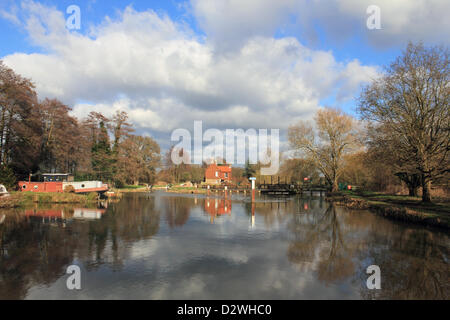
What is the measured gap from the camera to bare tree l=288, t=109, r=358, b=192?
41562 millimetres

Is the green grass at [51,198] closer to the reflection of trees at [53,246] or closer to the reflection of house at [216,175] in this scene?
the reflection of trees at [53,246]

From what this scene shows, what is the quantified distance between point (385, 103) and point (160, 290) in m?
24.8

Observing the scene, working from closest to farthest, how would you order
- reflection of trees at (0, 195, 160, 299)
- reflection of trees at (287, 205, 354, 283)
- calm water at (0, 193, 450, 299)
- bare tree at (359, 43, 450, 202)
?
calm water at (0, 193, 450, 299) < reflection of trees at (0, 195, 160, 299) < reflection of trees at (287, 205, 354, 283) < bare tree at (359, 43, 450, 202)

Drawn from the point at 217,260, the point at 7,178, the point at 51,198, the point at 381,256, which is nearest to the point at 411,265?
the point at 381,256

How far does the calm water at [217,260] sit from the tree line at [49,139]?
1638cm

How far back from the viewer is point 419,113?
75.0ft

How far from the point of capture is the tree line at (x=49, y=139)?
2698 centimetres

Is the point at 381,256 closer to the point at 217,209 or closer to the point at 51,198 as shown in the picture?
the point at 217,209

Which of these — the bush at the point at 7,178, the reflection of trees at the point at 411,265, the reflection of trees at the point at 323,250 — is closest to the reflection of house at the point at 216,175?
the bush at the point at 7,178

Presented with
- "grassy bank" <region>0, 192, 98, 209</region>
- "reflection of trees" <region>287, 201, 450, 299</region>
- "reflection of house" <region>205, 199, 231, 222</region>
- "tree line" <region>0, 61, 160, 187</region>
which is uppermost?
"tree line" <region>0, 61, 160, 187</region>

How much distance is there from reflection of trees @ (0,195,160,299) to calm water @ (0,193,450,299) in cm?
3

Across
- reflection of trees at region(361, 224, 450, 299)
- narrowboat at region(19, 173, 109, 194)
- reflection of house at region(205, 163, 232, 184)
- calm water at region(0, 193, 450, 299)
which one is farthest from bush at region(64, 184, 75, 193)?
reflection of house at region(205, 163, 232, 184)

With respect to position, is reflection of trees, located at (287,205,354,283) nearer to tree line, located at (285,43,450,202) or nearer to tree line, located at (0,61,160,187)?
tree line, located at (285,43,450,202)
